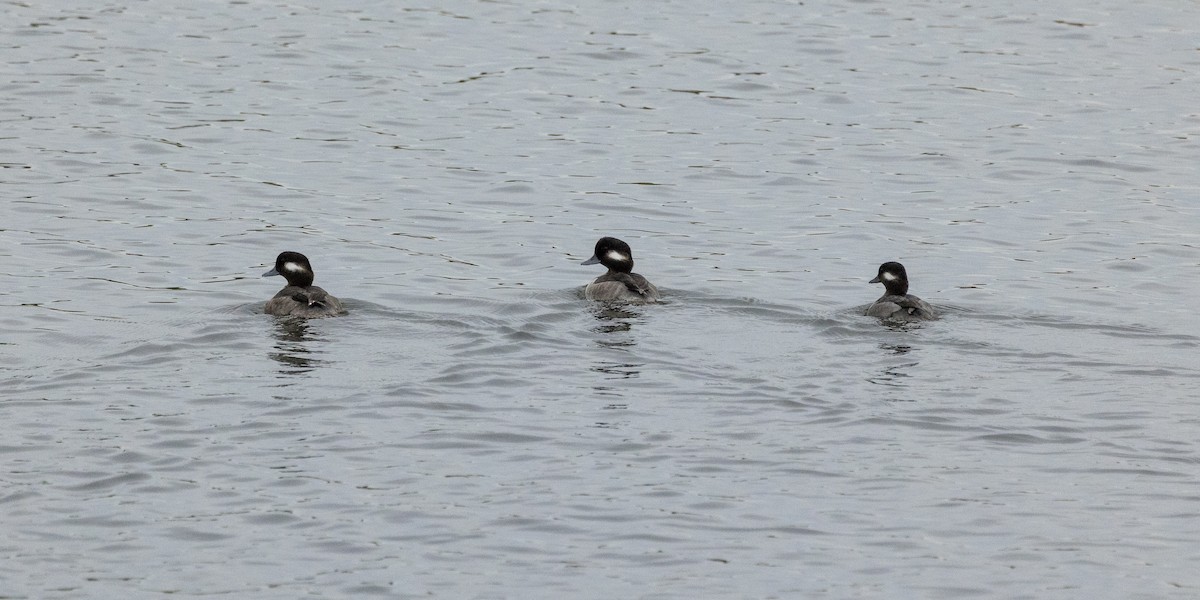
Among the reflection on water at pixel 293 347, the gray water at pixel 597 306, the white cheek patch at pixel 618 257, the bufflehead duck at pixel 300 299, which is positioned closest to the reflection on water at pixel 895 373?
the gray water at pixel 597 306

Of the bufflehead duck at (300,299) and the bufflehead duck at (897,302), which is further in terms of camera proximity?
the bufflehead duck at (897,302)

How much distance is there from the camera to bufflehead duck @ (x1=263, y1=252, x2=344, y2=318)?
54.5 feet

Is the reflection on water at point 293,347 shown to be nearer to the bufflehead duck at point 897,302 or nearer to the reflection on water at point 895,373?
the reflection on water at point 895,373

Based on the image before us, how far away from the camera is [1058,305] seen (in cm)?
1812

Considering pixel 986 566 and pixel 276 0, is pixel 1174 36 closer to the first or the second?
pixel 276 0

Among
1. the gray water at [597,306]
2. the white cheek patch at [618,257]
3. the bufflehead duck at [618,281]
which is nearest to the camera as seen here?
the gray water at [597,306]

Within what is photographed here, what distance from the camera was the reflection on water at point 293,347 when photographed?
14781 millimetres

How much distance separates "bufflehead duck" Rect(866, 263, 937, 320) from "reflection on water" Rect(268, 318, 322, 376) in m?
5.49

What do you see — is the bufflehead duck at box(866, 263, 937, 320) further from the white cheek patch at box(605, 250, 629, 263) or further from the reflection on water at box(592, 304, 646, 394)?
the white cheek patch at box(605, 250, 629, 263)

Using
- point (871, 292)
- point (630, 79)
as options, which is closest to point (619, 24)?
point (630, 79)

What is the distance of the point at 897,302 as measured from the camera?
16906 millimetres

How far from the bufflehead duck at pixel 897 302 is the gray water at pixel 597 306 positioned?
0.25 metres

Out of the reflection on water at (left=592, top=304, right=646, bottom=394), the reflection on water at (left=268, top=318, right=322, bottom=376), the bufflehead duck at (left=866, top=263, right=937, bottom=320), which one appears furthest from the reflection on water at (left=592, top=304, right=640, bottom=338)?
the reflection on water at (left=268, top=318, right=322, bottom=376)

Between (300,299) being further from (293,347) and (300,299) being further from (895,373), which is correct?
(895,373)
